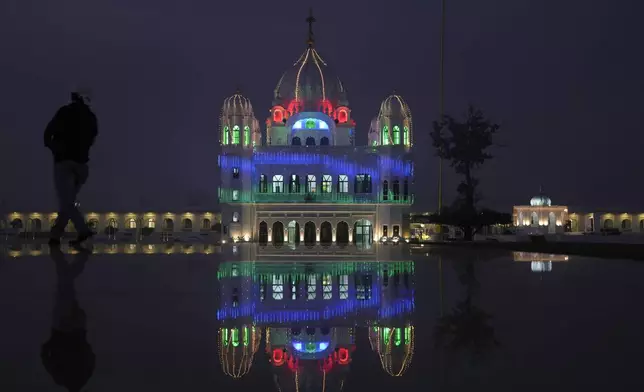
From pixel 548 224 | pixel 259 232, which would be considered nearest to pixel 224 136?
pixel 259 232

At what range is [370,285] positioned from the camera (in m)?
8.43

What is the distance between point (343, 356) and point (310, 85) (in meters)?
46.0

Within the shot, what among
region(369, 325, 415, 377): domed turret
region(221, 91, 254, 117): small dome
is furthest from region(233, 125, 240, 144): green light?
region(369, 325, 415, 377): domed turret

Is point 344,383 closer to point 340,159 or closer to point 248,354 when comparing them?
point 248,354

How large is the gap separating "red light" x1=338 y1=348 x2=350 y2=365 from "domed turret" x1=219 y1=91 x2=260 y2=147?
4123 centimetres

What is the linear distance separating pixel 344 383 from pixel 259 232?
4092cm

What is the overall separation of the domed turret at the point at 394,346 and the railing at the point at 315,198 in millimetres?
38924

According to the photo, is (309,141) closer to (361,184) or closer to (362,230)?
(361,184)

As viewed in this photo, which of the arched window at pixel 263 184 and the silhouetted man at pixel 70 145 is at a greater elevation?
the arched window at pixel 263 184

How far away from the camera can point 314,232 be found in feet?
147

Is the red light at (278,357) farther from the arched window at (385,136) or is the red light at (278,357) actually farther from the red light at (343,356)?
the arched window at (385,136)

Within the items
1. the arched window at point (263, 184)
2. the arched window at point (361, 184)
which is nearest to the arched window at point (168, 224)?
the arched window at point (263, 184)

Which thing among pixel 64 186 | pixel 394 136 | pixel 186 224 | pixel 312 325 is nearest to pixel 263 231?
pixel 394 136

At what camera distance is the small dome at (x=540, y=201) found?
6786cm
